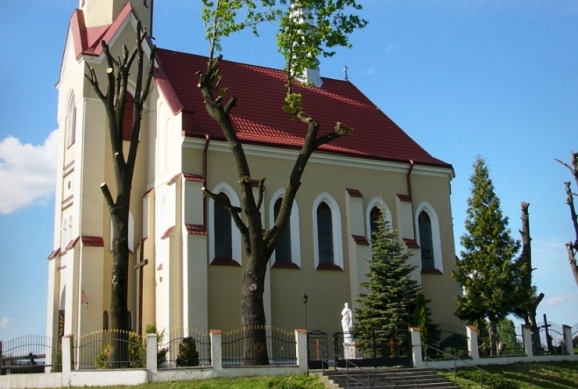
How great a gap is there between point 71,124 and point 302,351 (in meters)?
13.3

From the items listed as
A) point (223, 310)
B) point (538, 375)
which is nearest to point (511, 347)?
point (538, 375)

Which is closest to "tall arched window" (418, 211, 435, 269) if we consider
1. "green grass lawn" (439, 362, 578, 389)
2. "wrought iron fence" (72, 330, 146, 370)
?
"green grass lawn" (439, 362, 578, 389)

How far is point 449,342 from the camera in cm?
2430

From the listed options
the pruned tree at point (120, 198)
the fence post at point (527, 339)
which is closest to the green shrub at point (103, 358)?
the pruned tree at point (120, 198)

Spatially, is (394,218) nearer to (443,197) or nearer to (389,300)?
(443,197)

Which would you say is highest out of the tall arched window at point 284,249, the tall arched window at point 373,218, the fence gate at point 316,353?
the tall arched window at point 373,218

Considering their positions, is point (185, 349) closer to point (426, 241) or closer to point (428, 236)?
point (426, 241)

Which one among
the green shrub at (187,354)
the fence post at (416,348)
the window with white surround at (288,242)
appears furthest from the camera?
the window with white surround at (288,242)

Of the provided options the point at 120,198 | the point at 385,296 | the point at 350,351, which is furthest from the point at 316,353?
the point at 120,198

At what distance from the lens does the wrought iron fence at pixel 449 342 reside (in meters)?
22.3

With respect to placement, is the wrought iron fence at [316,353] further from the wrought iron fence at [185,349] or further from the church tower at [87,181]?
the church tower at [87,181]

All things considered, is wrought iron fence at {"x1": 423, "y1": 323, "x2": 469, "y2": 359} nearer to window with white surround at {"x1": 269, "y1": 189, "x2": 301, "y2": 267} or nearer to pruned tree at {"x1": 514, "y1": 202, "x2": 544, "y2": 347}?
pruned tree at {"x1": 514, "y1": 202, "x2": 544, "y2": 347}

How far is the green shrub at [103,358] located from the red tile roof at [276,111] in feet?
24.5

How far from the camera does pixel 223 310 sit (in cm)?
2322
